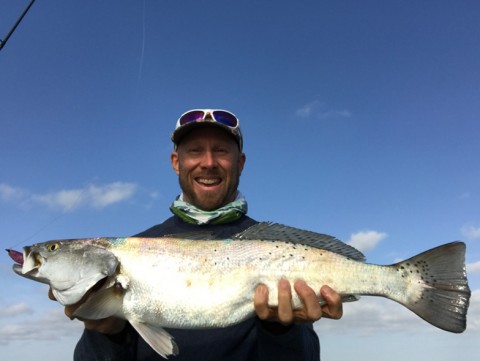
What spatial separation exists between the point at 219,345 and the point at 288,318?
1114 mm

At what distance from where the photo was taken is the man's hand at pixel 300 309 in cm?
492

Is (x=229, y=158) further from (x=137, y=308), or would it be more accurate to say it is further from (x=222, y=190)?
(x=137, y=308)

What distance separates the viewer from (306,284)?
16.6ft

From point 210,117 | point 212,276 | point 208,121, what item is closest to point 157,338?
point 212,276

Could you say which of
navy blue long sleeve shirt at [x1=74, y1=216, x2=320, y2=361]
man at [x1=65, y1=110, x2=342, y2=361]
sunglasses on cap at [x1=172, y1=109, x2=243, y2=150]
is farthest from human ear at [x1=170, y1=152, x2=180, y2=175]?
navy blue long sleeve shirt at [x1=74, y1=216, x2=320, y2=361]

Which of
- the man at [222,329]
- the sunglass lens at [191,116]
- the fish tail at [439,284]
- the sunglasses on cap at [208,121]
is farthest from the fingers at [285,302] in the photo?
the sunglass lens at [191,116]

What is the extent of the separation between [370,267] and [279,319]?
1.21 m

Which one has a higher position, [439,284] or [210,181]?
[210,181]

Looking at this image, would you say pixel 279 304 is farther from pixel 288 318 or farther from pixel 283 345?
pixel 283 345

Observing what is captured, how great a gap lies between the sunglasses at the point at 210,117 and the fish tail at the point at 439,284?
11.7ft

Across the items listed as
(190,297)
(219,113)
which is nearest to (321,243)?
(190,297)

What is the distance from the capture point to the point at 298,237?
5480mm

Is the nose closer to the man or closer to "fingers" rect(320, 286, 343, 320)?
the man

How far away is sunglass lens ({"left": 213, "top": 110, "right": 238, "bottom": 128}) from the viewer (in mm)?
7445
